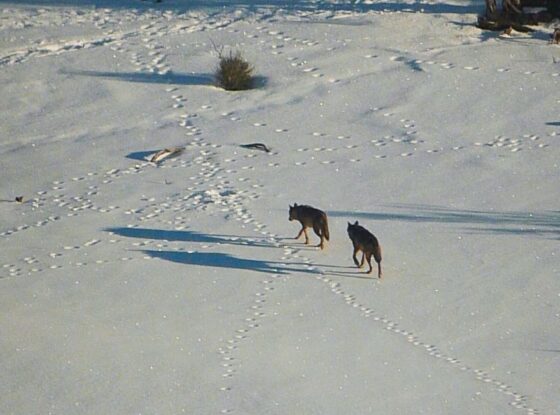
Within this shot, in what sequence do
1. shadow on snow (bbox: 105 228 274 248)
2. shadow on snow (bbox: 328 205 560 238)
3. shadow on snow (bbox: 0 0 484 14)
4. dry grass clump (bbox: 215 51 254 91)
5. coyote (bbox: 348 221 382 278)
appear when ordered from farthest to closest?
shadow on snow (bbox: 0 0 484 14) < dry grass clump (bbox: 215 51 254 91) < shadow on snow (bbox: 328 205 560 238) < shadow on snow (bbox: 105 228 274 248) < coyote (bbox: 348 221 382 278)

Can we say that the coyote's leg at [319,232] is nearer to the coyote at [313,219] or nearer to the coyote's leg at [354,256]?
the coyote at [313,219]

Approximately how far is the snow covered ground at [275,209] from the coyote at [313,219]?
0.82 feet

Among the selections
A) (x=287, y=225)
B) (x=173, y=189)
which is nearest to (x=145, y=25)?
(x=173, y=189)

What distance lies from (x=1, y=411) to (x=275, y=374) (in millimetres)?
2316

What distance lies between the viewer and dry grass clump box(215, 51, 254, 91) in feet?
64.8

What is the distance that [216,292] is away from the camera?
506 inches

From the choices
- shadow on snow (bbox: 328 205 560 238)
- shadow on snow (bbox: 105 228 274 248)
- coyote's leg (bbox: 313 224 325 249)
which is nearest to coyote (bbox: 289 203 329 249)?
coyote's leg (bbox: 313 224 325 249)

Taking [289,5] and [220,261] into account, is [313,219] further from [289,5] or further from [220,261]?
[289,5]

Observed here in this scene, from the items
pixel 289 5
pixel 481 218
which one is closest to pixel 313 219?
pixel 481 218

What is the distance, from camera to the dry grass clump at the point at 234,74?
1977 centimetres

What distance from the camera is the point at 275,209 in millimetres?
15422

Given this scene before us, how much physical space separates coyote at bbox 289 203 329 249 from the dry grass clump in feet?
19.8

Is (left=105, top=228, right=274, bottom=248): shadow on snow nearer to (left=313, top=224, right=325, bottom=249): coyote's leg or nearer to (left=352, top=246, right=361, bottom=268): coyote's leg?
(left=313, top=224, right=325, bottom=249): coyote's leg

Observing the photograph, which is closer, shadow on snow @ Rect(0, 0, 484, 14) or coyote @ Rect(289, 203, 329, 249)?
coyote @ Rect(289, 203, 329, 249)
